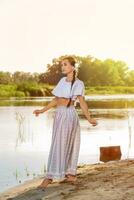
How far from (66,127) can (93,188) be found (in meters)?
0.91

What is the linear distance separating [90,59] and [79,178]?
294 ft

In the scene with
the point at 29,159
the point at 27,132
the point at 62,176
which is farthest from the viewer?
the point at 27,132

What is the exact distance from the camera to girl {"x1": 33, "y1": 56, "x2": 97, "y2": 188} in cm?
855

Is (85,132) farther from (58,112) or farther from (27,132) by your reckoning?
(58,112)

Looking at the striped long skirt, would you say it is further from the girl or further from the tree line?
the tree line

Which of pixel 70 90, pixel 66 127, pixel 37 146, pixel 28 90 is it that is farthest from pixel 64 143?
pixel 28 90

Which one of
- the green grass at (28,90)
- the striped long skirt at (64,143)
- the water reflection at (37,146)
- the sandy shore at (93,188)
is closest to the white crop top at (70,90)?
the striped long skirt at (64,143)

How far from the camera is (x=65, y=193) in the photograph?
8.05 metres

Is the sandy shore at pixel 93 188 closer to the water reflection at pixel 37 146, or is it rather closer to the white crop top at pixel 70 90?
the white crop top at pixel 70 90

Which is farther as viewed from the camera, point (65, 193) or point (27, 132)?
point (27, 132)

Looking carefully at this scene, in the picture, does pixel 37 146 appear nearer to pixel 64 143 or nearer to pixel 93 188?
pixel 64 143

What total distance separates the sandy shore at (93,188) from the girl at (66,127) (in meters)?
0.24

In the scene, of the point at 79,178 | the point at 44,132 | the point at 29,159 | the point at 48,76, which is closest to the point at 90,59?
the point at 48,76

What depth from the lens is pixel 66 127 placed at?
8547 mm
